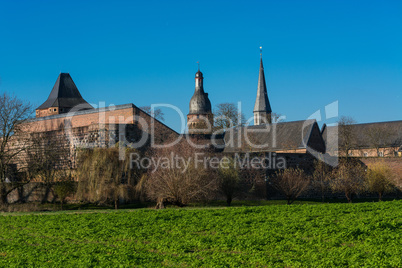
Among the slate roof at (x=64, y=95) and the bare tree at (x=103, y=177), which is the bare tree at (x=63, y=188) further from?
the slate roof at (x=64, y=95)

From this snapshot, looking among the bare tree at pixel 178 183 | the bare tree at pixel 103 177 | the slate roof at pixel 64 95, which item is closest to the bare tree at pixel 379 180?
the bare tree at pixel 178 183

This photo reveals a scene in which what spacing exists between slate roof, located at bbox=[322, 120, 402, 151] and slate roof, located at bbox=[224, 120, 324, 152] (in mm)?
13008

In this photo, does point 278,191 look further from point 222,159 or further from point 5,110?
point 5,110

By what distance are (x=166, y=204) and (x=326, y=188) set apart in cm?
1310

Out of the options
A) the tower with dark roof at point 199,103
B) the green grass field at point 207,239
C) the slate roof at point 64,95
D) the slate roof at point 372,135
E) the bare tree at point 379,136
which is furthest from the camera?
the tower with dark roof at point 199,103

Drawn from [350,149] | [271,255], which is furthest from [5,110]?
[350,149]

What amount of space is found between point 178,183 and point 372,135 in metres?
47.9

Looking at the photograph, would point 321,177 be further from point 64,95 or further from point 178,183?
point 64,95

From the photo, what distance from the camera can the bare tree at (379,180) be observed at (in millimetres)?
35938

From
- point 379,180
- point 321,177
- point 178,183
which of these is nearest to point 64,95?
point 321,177

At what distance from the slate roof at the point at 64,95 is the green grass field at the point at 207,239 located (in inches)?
2166

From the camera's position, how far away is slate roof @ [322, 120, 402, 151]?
68.6 m

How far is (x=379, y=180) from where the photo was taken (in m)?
36.0

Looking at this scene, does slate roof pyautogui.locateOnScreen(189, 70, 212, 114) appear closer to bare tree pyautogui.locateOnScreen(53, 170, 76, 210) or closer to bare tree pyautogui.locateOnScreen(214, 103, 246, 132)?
bare tree pyautogui.locateOnScreen(214, 103, 246, 132)
